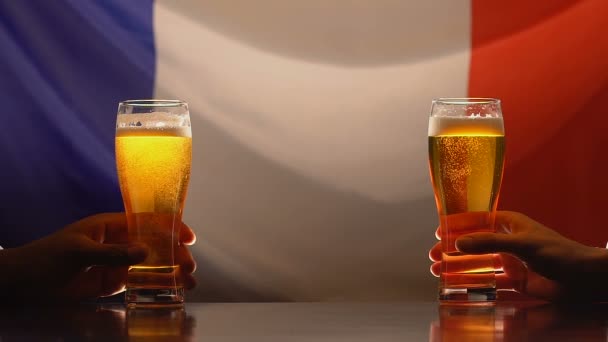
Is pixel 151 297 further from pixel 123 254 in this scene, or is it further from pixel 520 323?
pixel 520 323

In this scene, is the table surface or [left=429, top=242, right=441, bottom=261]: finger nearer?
the table surface

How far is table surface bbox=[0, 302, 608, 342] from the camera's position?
895mm

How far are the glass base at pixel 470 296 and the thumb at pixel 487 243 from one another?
60mm

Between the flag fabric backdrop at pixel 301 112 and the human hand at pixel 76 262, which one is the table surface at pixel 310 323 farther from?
the flag fabric backdrop at pixel 301 112

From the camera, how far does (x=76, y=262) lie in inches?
50.3

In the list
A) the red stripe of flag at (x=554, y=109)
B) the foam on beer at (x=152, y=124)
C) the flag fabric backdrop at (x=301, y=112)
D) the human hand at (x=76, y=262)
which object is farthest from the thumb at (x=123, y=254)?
the red stripe of flag at (x=554, y=109)

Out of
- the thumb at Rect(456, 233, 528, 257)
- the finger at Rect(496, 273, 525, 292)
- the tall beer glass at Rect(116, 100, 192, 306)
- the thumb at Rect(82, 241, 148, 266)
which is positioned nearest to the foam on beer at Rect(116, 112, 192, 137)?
the tall beer glass at Rect(116, 100, 192, 306)

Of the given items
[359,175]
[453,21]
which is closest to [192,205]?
[359,175]

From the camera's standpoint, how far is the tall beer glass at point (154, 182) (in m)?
1.19

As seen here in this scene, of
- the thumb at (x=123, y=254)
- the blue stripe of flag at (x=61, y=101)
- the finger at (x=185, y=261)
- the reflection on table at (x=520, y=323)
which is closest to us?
the reflection on table at (x=520, y=323)

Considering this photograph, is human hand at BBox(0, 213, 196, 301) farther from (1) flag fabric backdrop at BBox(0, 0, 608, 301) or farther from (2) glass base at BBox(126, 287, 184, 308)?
(1) flag fabric backdrop at BBox(0, 0, 608, 301)

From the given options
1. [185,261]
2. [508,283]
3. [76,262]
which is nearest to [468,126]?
[508,283]

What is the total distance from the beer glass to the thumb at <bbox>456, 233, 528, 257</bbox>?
34mm

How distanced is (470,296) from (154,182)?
17.6 inches
